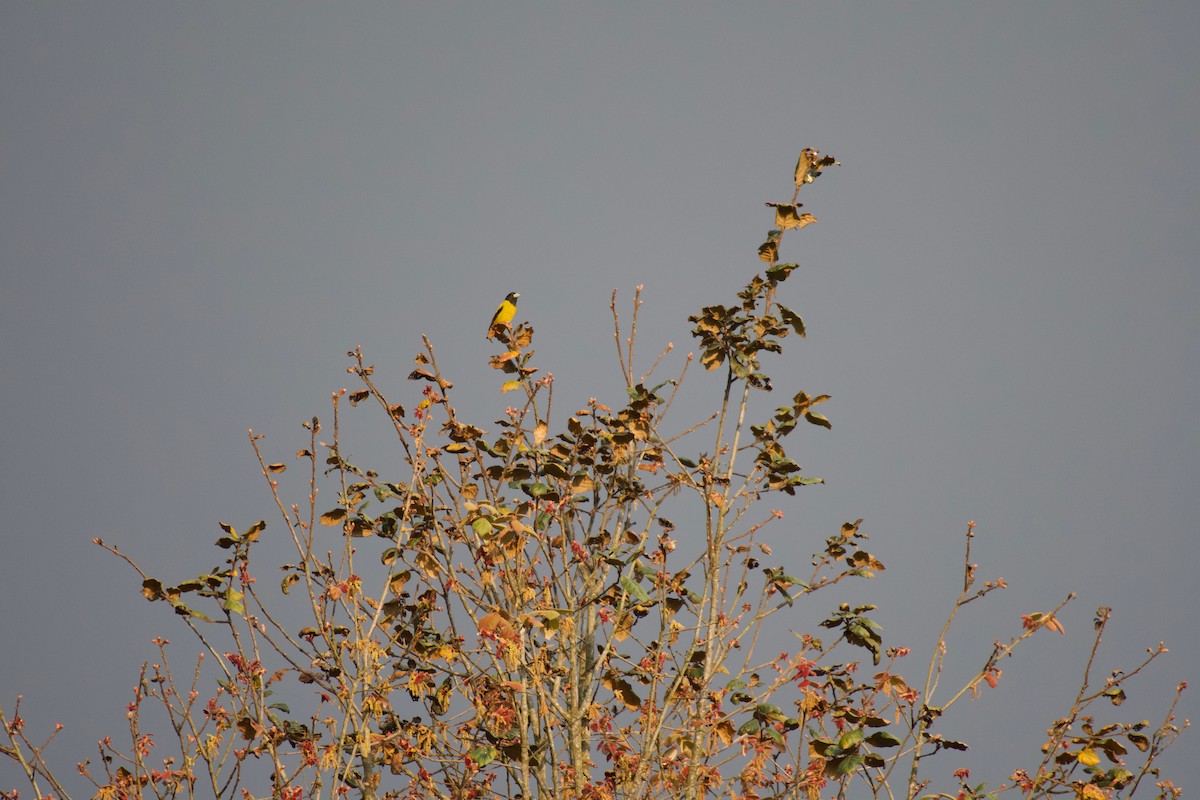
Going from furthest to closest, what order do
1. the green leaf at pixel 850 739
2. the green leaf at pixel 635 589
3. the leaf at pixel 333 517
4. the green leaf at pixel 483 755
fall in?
1. the leaf at pixel 333 517
2. the green leaf at pixel 483 755
3. the green leaf at pixel 635 589
4. the green leaf at pixel 850 739

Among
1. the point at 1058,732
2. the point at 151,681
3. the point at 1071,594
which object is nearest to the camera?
the point at 1071,594

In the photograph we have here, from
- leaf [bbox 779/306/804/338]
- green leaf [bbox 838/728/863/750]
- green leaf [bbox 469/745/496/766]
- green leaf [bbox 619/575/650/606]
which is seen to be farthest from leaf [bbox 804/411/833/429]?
green leaf [bbox 469/745/496/766]

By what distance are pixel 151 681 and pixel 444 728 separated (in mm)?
1330

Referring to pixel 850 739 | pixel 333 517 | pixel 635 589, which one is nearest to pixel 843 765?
pixel 850 739

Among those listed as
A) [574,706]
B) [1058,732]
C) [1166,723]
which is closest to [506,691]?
[574,706]

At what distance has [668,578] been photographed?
3982 millimetres

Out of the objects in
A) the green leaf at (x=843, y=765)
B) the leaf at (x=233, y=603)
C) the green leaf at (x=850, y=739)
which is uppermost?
the leaf at (x=233, y=603)

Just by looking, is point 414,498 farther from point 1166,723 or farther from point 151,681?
point 1166,723

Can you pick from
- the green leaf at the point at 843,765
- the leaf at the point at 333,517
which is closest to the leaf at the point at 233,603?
the leaf at the point at 333,517

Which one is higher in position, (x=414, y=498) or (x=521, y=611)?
(x=414, y=498)

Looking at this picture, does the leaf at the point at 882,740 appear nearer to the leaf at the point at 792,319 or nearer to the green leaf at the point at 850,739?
the green leaf at the point at 850,739

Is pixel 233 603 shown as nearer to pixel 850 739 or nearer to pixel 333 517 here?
pixel 333 517

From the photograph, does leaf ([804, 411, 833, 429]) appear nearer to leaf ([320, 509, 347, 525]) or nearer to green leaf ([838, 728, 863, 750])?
green leaf ([838, 728, 863, 750])

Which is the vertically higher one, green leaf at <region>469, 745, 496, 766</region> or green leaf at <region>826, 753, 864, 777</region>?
green leaf at <region>469, 745, 496, 766</region>
